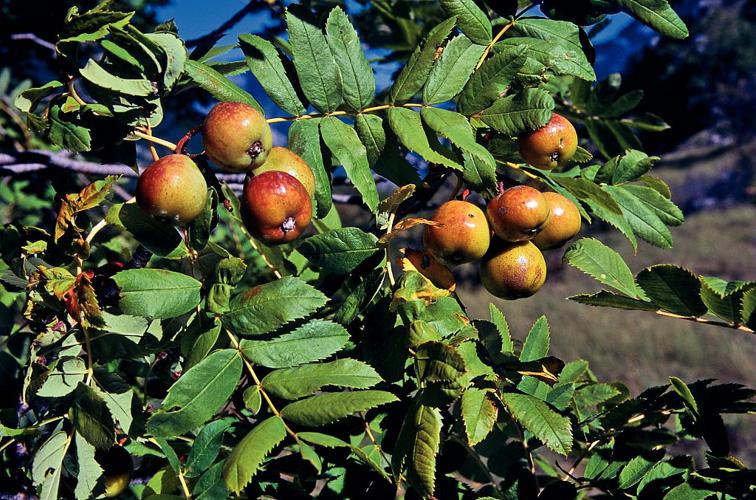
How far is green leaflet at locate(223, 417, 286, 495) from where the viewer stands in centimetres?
106

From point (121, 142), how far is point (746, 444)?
8.65 m

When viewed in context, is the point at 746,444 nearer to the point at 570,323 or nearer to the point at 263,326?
the point at 570,323

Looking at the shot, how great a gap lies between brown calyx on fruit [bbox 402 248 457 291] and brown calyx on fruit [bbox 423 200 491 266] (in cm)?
2

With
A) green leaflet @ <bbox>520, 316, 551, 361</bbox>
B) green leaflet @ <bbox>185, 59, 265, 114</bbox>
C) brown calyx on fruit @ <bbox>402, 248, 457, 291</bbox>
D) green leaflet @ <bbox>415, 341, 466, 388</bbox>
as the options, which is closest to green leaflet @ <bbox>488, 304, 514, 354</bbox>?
green leaflet @ <bbox>520, 316, 551, 361</bbox>

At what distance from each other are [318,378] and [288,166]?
44 centimetres

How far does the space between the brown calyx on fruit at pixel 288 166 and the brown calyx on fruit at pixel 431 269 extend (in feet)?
0.95

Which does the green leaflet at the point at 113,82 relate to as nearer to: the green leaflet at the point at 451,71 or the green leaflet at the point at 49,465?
the green leaflet at the point at 451,71

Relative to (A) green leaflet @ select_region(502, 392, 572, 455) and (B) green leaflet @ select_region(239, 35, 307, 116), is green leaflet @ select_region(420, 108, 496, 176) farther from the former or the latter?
(A) green leaflet @ select_region(502, 392, 572, 455)

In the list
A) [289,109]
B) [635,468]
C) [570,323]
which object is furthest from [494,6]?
[570,323]

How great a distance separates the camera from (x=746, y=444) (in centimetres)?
779

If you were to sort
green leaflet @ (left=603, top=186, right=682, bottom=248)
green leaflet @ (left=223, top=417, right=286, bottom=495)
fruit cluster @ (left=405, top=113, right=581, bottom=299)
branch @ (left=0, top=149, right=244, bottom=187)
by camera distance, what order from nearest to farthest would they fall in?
green leaflet @ (left=223, top=417, right=286, bottom=495)
fruit cluster @ (left=405, top=113, right=581, bottom=299)
green leaflet @ (left=603, top=186, right=682, bottom=248)
branch @ (left=0, top=149, right=244, bottom=187)

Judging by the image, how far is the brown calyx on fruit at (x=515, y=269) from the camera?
1.46m

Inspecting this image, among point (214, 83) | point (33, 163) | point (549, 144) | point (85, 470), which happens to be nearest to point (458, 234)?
point (549, 144)

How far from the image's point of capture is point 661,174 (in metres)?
27.5
